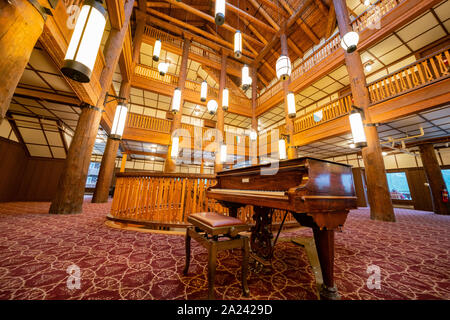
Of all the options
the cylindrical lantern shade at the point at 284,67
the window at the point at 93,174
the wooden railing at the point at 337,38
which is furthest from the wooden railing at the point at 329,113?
the window at the point at 93,174

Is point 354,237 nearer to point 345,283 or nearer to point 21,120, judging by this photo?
point 345,283

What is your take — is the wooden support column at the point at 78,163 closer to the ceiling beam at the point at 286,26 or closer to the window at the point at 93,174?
the ceiling beam at the point at 286,26

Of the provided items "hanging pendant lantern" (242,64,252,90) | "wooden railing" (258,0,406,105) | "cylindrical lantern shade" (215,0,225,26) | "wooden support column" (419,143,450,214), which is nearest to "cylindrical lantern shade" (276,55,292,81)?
"hanging pendant lantern" (242,64,252,90)

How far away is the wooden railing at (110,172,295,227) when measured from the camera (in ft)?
10.2

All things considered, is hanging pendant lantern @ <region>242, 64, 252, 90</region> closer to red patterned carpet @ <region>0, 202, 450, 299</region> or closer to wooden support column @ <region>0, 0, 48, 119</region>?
wooden support column @ <region>0, 0, 48, 119</region>

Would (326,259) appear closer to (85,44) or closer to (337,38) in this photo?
(85,44)

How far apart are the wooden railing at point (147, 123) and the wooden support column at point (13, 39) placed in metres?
6.97

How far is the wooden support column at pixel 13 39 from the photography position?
1.24 metres

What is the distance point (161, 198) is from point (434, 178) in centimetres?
1119

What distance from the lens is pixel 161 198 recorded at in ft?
10.3

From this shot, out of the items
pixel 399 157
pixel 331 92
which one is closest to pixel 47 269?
pixel 331 92

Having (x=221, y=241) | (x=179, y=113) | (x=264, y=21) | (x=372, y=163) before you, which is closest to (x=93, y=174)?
(x=179, y=113)
